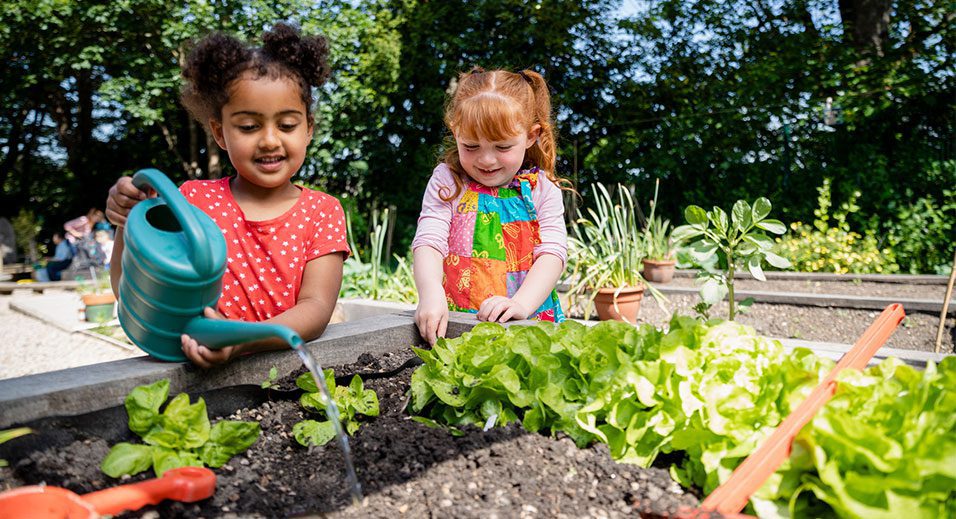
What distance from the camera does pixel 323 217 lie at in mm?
1714

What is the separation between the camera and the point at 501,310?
1.82 metres

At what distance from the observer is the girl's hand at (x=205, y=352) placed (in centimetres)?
131

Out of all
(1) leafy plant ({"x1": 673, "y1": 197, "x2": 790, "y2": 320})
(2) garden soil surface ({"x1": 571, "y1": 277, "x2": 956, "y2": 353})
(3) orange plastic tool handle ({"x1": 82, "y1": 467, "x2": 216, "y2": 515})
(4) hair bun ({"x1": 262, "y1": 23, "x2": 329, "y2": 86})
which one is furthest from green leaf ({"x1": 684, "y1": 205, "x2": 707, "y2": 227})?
(2) garden soil surface ({"x1": 571, "y1": 277, "x2": 956, "y2": 353})

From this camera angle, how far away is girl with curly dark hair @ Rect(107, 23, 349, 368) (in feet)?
5.05

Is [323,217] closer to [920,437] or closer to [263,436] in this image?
[263,436]

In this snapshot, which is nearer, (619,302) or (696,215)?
(696,215)

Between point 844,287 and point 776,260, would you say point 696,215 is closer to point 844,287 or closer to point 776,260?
point 776,260

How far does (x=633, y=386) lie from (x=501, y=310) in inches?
27.0

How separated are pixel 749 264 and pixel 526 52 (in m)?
7.83

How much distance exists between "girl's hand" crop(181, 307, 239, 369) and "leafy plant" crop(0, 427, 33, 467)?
0.30 meters

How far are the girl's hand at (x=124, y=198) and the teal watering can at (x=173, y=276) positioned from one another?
0.07 m

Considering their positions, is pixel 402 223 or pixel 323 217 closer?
pixel 323 217

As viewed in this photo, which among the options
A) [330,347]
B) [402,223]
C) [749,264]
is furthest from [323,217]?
[402,223]

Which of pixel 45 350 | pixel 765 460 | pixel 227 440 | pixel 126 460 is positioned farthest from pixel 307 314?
pixel 45 350
